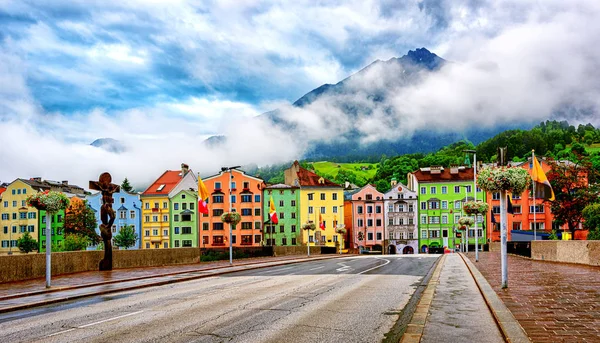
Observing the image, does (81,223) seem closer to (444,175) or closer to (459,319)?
(444,175)

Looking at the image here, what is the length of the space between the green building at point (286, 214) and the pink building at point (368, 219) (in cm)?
1181

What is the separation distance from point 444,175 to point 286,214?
107 feet

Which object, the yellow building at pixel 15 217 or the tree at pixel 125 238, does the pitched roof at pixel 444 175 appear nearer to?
the tree at pixel 125 238

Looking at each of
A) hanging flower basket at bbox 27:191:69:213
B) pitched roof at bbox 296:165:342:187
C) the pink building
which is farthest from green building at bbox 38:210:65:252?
hanging flower basket at bbox 27:191:69:213

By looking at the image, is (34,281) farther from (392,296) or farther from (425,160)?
(425,160)

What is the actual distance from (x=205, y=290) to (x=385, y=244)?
96162 mm

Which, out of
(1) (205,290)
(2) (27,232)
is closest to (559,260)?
(1) (205,290)

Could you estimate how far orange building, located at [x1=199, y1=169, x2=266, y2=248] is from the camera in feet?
362

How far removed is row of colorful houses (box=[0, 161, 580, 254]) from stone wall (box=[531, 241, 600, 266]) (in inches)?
2731

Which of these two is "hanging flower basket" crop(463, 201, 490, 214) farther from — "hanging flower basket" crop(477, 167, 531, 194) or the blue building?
the blue building

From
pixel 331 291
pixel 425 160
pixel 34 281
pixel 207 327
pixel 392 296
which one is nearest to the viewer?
pixel 207 327

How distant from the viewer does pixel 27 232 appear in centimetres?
11744

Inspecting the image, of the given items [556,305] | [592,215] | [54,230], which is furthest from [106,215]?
[54,230]

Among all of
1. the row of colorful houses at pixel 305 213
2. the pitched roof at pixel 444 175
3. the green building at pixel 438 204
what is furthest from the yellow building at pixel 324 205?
the pitched roof at pixel 444 175
